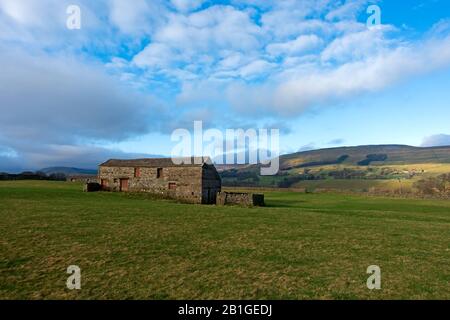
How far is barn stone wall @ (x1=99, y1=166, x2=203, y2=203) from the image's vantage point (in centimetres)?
4469

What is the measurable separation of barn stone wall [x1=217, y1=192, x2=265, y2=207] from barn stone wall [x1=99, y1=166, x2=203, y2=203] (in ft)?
15.4

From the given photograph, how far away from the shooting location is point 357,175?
127625mm

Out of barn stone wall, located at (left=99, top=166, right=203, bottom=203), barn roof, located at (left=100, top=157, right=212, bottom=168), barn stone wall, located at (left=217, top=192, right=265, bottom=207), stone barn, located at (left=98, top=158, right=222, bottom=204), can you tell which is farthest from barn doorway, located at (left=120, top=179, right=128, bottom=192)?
barn stone wall, located at (left=217, top=192, right=265, bottom=207)

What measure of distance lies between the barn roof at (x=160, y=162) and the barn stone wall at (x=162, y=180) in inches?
20.3

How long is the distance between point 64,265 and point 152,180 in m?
37.1

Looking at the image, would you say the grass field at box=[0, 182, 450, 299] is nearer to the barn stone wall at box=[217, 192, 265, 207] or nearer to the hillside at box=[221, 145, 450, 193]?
the barn stone wall at box=[217, 192, 265, 207]

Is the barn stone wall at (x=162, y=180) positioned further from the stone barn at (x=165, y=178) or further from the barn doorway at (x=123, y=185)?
the barn doorway at (x=123, y=185)

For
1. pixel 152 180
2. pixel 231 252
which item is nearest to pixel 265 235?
pixel 231 252

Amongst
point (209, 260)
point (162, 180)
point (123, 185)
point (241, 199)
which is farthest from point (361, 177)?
point (209, 260)

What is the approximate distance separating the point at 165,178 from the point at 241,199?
43.4ft

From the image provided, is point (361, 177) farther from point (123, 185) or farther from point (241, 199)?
point (123, 185)

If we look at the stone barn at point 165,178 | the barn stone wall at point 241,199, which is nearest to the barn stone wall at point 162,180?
the stone barn at point 165,178

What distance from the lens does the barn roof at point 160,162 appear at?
46.4m

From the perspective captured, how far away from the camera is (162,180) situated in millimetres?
46969
